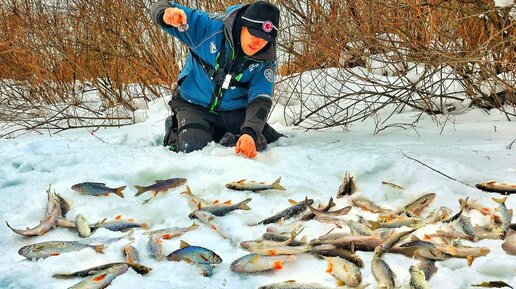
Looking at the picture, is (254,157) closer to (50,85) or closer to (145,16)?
(145,16)

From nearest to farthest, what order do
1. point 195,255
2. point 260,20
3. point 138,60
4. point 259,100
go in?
point 195,255 → point 260,20 → point 259,100 → point 138,60

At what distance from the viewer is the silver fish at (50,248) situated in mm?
2262

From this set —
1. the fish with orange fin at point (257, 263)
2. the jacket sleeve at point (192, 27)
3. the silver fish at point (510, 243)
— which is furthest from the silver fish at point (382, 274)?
the jacket sleeve at point (192, 27)

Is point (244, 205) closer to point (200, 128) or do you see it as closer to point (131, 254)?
point (131, 254)

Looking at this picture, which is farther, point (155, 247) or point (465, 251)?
point (155, 247)

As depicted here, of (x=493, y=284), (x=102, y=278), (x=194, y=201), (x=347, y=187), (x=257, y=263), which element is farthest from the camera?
(x=347, y=187)

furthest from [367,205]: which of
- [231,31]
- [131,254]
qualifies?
[231,31]

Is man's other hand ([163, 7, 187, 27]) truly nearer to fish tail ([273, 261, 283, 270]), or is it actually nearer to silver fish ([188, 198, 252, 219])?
silver fish ([188, 198, 252, 219])

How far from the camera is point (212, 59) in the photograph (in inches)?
154

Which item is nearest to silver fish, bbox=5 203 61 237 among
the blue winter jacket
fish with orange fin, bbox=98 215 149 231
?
fish with orange fin, bbox=98 215 149 231

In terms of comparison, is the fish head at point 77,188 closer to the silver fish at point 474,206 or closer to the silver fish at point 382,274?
the silver fish at point 382,274

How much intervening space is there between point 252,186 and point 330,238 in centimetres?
78

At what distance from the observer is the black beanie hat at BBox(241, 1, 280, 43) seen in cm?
353

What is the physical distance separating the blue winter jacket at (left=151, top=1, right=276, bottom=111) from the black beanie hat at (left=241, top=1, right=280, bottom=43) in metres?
0.14
